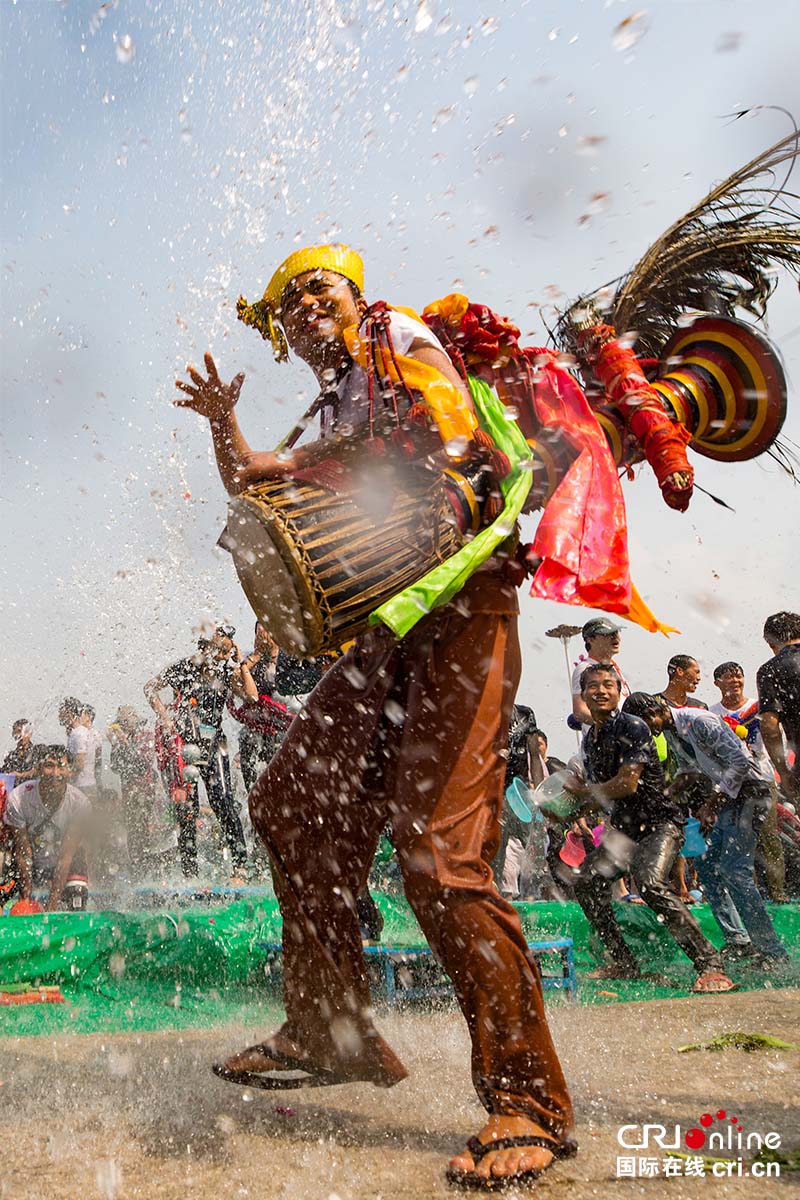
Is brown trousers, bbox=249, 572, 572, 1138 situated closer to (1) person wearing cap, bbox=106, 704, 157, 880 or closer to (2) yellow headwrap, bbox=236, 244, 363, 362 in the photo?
(2) yellow headwrap, bbox=236, 244, 363, 362

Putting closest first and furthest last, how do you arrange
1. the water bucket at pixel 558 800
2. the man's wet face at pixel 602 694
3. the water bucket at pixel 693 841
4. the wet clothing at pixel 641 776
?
1. the wet clothing at pixel 641 776
2. the man's wet face at pixel 602 694
3. the water bucket at pixel 558 800
4. the water bucket at pixel 693 841

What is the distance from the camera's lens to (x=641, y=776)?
5605 mm

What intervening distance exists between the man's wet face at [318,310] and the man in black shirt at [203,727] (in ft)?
14.9

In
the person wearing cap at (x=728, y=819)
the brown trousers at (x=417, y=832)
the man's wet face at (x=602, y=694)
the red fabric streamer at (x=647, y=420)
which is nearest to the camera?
the brown trousers at (x=417, y=832)

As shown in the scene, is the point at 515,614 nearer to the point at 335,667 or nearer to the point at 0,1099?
the point at 335,667

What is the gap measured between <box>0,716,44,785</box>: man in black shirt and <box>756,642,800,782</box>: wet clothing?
5743 mm

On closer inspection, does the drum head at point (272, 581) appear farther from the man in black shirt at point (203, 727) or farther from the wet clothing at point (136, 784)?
the wet clothing at point (136, 784)

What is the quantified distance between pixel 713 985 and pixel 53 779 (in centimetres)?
482

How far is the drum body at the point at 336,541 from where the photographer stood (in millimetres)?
2355

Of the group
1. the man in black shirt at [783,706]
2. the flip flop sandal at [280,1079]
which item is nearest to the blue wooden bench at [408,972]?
the man in black shirt at [783,706]

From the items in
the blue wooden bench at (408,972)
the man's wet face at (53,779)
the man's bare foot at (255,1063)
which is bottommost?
the blue wooden bench at (408,972)

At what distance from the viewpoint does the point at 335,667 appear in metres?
2.60

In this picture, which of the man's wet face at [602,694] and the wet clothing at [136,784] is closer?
the man's wet face at [602,694]

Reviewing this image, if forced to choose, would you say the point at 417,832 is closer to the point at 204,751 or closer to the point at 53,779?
the point at 204,751
